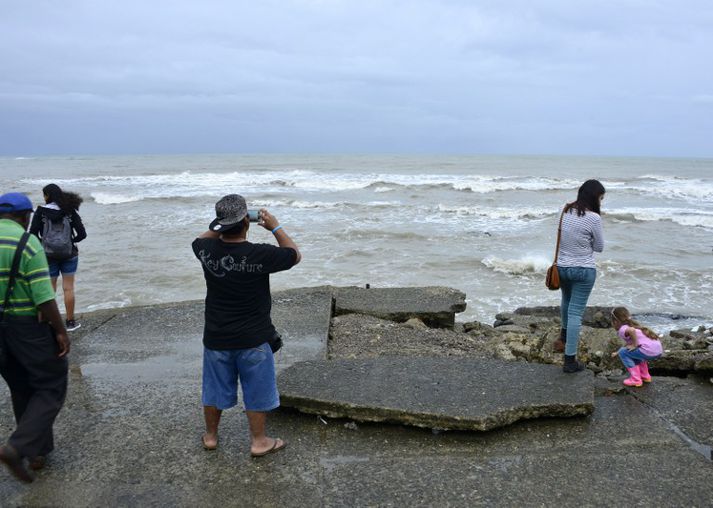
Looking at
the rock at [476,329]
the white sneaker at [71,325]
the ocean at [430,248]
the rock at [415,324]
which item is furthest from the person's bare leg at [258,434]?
the ocean at [430,248]

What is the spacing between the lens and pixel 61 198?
5.66 m

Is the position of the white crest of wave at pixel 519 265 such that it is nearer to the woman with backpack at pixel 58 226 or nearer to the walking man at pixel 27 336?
the woman with backpack at pixel 58 226

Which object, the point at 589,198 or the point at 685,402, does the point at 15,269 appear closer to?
the point at 589,198

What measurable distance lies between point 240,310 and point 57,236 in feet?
11.7

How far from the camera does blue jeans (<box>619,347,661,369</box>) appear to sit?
4.23 metres

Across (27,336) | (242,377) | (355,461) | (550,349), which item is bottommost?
(355,461)

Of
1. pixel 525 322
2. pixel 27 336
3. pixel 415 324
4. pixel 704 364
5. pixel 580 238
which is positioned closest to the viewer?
pixel 27 336

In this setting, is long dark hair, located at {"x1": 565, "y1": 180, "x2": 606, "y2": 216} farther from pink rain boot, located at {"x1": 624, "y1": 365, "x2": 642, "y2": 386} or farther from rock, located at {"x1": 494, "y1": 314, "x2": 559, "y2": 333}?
rock, located at {"x1": 494, "y1": 314, "x2": 559, "y2": 333}

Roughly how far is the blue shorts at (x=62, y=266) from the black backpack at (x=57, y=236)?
0.11 m

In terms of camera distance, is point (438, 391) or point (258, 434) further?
point (438, 391)

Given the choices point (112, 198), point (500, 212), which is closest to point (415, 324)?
point (500, 212)

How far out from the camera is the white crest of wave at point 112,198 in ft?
90.6

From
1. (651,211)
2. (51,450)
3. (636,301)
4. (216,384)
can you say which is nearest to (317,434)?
(216,384)

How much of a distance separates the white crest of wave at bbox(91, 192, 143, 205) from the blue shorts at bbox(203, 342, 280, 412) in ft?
86.6
